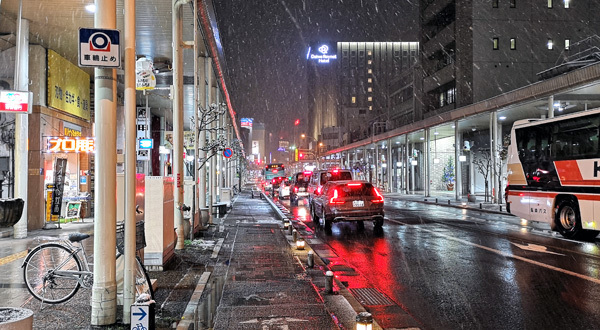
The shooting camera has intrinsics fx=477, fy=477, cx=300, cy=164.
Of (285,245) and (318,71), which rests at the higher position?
(318,71)

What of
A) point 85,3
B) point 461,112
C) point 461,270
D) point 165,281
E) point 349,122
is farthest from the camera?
point 349,122

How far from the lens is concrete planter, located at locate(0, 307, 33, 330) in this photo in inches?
126

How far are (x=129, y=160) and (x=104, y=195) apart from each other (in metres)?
0.54

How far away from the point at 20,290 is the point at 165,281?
6.96ft

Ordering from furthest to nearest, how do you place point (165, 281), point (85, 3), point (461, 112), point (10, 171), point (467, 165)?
point (467, 165), point (461, 112), point (10, 171), point (85, 3), point (165, 281)

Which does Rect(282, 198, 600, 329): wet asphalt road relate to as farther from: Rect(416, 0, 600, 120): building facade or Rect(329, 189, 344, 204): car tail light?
Rect(416, 0, 600, 120): building facade

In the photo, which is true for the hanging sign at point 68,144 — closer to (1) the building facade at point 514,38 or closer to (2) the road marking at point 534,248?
(2) the road marking at point 534,248

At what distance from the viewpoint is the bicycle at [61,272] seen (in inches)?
244

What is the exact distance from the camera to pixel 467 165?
1886 inches

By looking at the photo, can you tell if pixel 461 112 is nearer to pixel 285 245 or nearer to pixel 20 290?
pixel 285 245

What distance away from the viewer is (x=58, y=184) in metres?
17.5

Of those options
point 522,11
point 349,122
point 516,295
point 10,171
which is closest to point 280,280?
point 516,295

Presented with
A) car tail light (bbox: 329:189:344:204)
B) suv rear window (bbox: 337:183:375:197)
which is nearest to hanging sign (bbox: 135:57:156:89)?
car tail light (bbox: 329:189:344:204)

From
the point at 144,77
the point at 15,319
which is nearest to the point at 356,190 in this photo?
the point at 144,77
